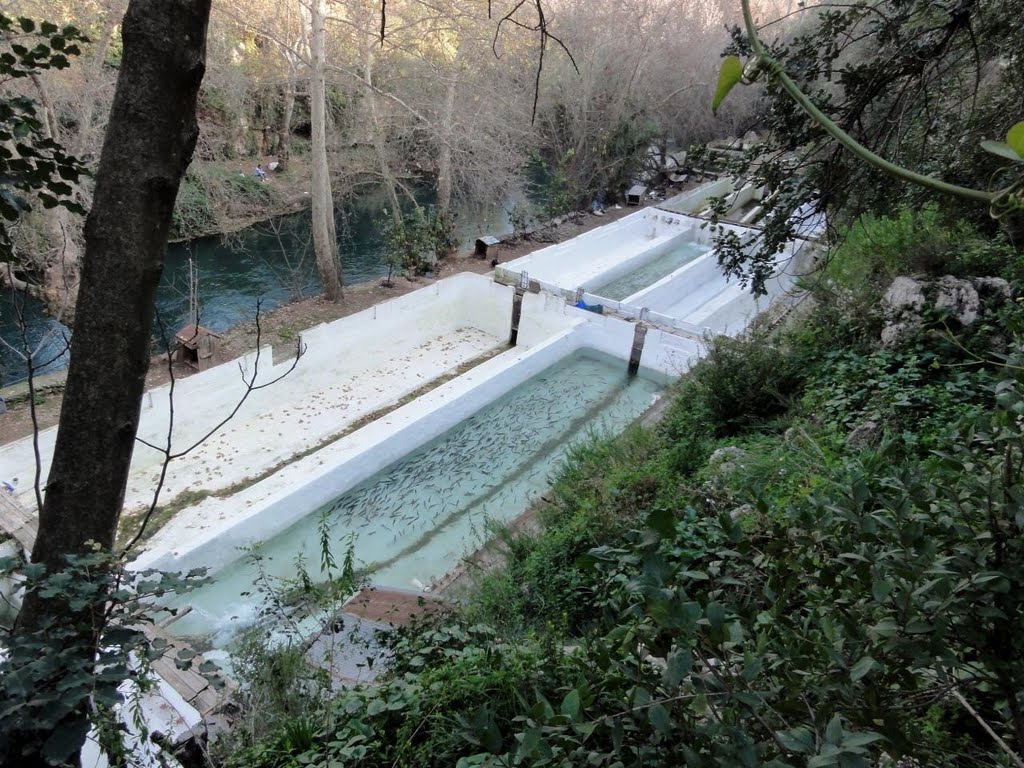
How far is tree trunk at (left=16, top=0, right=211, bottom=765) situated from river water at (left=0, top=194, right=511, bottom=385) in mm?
9427

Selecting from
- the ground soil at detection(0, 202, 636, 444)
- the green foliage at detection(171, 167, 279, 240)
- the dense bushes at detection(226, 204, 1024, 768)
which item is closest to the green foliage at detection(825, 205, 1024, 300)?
the dense bushes at detection(226, 204, 1024, 768)

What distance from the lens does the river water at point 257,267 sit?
442 inches

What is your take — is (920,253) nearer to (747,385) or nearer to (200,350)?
(747,385)

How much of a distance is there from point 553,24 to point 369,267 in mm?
7294

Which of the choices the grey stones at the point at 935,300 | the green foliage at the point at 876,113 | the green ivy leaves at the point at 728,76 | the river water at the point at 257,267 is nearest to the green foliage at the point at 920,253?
the grey stones at the point at 935,300

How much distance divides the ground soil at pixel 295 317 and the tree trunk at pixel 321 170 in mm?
466

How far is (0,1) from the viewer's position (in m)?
8.40

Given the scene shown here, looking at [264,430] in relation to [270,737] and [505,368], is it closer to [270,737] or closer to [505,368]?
[505,368]

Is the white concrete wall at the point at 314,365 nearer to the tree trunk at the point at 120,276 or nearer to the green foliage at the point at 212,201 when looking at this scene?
the tree trunk at the point at 120,276

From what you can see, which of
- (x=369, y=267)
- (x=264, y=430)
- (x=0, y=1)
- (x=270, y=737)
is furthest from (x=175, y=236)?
(x=270, y=737)

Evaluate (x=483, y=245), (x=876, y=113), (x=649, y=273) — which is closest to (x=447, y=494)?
(x=876, y=113)

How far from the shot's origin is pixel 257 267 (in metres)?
14.0

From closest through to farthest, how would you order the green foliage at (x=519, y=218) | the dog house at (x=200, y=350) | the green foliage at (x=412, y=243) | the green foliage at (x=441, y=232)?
the dog house at (x=200, y=350)
the green foliage at (x=412, y=243)
the green foliage at (x=441, y=232)
the green foliage at (x=519, y=218)

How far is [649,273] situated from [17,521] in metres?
11.5
